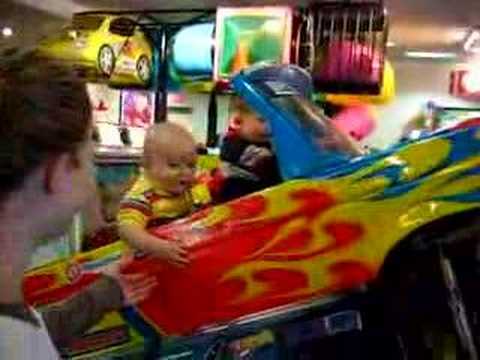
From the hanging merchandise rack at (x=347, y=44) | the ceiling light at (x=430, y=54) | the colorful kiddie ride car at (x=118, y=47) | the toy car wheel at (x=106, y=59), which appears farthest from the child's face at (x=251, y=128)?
the ceiling light at (x=430, y=54)

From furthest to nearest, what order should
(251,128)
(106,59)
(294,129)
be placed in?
(106,59)
(251,128)
(294,129)

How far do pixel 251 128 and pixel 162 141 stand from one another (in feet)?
0.65

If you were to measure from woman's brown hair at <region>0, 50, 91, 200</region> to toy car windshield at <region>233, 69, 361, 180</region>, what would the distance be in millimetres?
934

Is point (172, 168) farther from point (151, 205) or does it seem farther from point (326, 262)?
point (326, 262)

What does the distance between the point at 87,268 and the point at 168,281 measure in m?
0.31

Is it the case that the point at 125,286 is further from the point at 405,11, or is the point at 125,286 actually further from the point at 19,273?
the point at 405,11

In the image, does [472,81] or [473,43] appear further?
[472,81]

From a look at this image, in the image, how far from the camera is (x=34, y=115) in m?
0.89

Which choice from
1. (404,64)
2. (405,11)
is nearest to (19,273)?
(405,11)

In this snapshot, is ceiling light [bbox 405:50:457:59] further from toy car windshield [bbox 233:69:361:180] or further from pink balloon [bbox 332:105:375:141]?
toy car windshield [bbox 233:69:361:180]

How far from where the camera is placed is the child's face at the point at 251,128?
2.17m

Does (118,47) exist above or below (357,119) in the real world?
above

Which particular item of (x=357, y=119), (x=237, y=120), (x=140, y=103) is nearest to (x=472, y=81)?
(x=357, y=119)

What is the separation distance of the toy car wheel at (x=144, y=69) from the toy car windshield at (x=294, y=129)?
2645 millimetres
